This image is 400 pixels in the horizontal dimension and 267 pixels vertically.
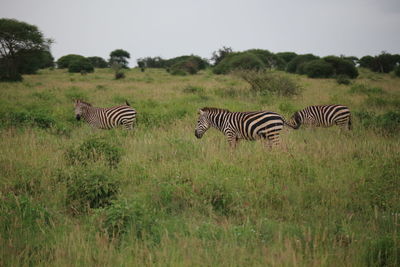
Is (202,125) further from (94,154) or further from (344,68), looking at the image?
(344,68)

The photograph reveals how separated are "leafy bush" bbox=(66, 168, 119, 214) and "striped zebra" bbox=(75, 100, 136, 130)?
16.9 feet

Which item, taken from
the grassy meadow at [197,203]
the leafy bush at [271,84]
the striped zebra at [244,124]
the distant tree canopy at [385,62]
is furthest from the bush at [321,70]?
the striped zebra at [244,124]

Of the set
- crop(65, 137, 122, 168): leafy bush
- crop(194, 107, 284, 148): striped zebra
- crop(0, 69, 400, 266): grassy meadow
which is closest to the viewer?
crop(0, 69, 400, 266): grassy meadow

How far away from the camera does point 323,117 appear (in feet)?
31.2

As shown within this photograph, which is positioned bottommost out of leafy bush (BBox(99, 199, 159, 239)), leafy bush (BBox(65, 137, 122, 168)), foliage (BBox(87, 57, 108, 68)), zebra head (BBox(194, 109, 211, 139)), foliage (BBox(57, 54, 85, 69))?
leafy bush (BBox(99, 199, 159, 239))

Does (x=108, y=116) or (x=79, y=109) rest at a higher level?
(x=79, y=109)

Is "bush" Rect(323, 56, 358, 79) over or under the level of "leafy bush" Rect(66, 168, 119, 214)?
over

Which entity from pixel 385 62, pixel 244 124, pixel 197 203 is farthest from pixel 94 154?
pixel 385 62

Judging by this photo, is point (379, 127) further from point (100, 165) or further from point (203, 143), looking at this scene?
point (100, 165)

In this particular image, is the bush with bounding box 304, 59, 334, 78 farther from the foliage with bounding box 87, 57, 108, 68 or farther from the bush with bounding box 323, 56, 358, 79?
the foliage with bounding box 87, 57, 108, 68

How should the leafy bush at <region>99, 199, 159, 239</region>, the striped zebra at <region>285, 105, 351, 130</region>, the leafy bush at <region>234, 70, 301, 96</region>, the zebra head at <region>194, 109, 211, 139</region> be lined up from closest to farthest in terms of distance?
the leafy bush at <region>99, 199, 159, 239</region>
the zebra head at <region>194, 109, 211, 139</region>
the striped zebra at <region>285, 105, 351, 130</region>
the leafy bush at <region>234, 70, 301, 96</region>

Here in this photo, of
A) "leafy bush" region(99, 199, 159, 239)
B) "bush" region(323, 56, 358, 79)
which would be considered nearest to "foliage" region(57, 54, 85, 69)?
"bush" region(323, 56, 358, 79)

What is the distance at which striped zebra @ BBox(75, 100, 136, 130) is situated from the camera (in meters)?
9.60

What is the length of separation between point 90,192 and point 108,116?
5821mm
